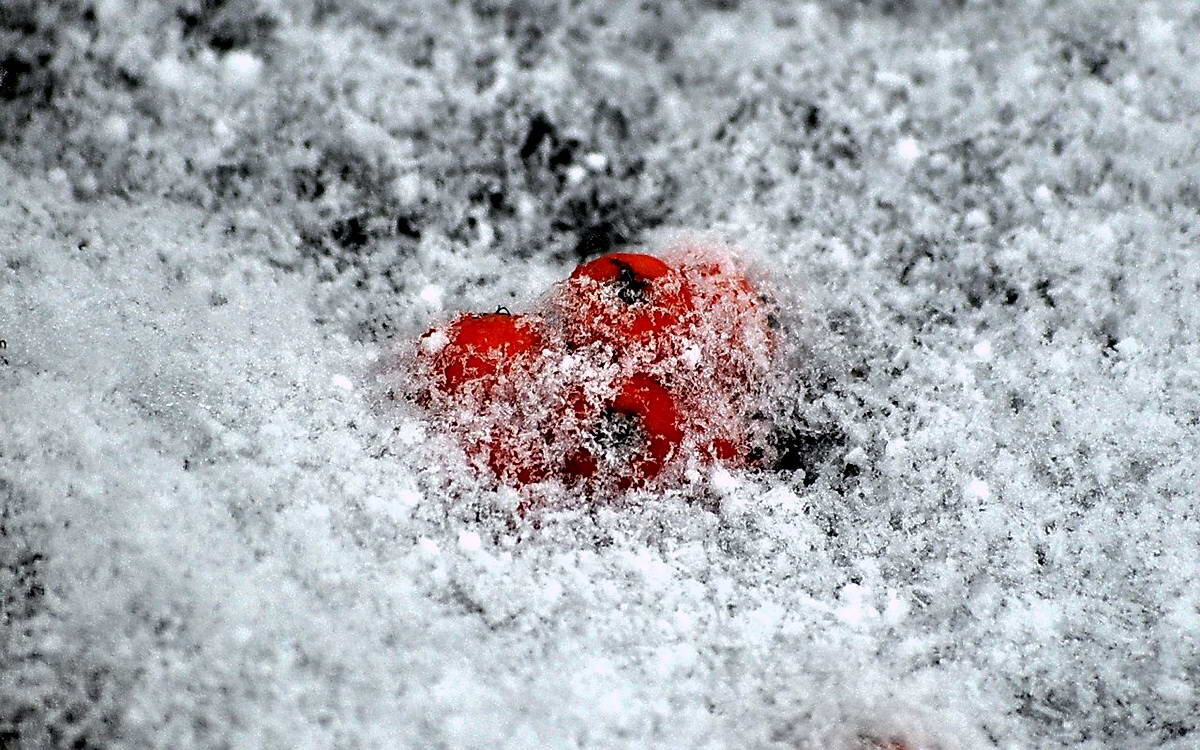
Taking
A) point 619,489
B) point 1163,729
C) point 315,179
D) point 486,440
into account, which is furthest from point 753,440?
point 315,179

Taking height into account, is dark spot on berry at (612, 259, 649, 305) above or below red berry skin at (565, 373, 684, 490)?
above

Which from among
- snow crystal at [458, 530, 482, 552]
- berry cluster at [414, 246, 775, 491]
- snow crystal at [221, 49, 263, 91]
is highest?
snow crystal at [221, 49, 263, 91]

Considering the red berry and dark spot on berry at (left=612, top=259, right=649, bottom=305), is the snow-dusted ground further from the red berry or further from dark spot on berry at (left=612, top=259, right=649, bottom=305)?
dark spot on berry at (left=612, top=259, right=649, bottom=305)

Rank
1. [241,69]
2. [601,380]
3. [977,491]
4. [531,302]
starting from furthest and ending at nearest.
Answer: [241,69]
[531,302]
[977,491]
[601,380]

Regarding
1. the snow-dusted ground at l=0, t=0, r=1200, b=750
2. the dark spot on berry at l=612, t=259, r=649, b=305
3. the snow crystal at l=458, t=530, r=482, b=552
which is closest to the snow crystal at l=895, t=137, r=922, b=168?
the snow-dusted ground at l=0, t=0, r=1200, b=750

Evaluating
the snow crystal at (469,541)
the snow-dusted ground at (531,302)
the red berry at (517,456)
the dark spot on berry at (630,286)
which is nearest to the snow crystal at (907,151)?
the snow-dusted ground at (531,302)

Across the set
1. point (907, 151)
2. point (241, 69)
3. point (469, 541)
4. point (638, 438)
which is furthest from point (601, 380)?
point (241, 69)

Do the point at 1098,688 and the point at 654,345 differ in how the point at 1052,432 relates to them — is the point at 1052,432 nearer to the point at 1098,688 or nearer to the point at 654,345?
the point at 1098,688

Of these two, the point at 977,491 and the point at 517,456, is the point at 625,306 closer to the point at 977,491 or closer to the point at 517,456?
the point at 517,456

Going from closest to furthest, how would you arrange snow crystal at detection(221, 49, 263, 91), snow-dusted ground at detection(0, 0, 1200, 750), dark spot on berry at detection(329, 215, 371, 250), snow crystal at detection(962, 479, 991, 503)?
snow-dusted ground at detection(0, 0, 1200, 750) < snow crystal at detection(962, 479, 991, 503) < dark spot on berry at detection(329, 215, 371, 250) < snow crystal at detection(221, 49, 263, 91)
